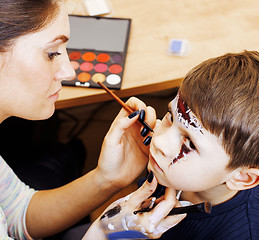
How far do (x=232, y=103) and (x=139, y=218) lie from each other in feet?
1.01

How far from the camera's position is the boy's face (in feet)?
2.18

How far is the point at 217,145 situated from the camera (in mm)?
655

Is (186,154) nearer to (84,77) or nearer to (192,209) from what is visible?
(192,209)

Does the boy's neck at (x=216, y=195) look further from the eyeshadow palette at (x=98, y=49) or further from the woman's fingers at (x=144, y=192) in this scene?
the eyeshadow palette at (x=98, y=49)

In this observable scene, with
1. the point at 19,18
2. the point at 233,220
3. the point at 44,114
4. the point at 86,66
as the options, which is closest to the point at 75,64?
the point at 86,66

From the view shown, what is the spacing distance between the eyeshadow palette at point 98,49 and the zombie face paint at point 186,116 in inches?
11.7

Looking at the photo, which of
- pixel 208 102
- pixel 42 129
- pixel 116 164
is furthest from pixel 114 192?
pixel 42 129

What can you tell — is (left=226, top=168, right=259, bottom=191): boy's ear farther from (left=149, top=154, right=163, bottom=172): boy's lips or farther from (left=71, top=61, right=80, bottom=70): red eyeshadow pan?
(left=71, top=61, right=80, bottom=70): red eyeshadow pan

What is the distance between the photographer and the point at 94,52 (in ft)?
3.42

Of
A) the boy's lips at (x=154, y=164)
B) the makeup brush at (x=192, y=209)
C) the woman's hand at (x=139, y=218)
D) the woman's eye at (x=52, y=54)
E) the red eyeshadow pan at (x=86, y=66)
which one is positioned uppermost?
the woman's eye at (x=52, y=54)

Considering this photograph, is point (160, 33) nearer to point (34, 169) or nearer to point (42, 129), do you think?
point (34, 169)

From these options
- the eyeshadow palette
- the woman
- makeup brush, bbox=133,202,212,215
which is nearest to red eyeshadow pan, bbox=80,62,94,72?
the eyeshadow palette

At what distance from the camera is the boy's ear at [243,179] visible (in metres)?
0.68

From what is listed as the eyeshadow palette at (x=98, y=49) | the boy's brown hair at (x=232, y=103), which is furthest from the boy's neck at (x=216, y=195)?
the eyeshadow palette at (x=98, y=49)
